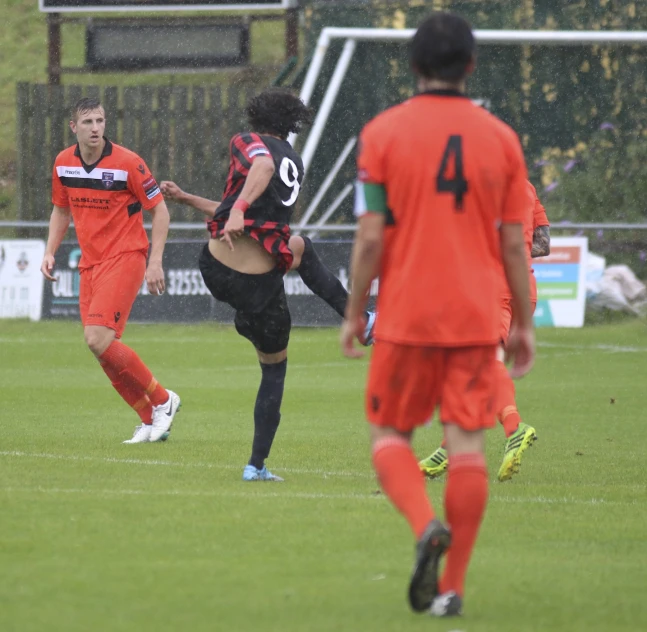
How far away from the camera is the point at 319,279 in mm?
7785

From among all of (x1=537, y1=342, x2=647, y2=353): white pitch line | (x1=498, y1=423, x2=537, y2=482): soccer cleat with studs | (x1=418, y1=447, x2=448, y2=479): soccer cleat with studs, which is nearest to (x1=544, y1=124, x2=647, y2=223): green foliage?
(x1=537, y1=342, x2=647, y2=353): white pitch line

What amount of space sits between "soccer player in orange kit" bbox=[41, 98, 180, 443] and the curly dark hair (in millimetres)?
1836

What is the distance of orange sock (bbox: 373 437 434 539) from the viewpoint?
465cm

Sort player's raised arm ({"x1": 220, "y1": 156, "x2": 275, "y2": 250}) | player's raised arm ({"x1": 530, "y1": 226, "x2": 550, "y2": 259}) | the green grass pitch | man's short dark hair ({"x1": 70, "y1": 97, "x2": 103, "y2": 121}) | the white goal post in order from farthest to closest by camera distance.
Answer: the white goal post
man's short dark hair ({"x1": 70, "y1": 97, "x2": 103, "y2": 121})
player's raised arm ({"x1": 530, "y1": 226, "x2": 550, "y2": 259})
player's raised arm ({"x1": 220, "y1": 156, "x2": 275, "y2": 250})
the green grass pitch

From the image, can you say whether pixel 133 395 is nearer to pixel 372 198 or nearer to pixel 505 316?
pixel 505 316

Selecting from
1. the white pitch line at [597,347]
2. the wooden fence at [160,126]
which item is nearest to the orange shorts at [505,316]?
the white pitch line at [597,347]

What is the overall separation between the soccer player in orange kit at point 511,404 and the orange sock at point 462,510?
2941 millimetres

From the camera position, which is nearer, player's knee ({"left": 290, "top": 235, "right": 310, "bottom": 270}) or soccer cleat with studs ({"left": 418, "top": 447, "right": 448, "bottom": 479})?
player's knee ({"left": 290, "top": 235, "right": 310, "bottom": 270})

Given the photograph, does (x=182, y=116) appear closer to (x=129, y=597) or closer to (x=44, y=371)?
(x=44, y=371)

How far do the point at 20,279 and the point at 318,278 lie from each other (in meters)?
13.8

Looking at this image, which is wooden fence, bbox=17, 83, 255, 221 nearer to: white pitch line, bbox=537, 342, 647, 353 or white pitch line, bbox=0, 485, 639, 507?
white pitch line, bbox=537, 342, 647, 353

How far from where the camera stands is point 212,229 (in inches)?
298

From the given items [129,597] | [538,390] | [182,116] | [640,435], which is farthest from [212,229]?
[182,116]

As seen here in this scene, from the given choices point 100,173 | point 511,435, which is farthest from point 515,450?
point 100,173
